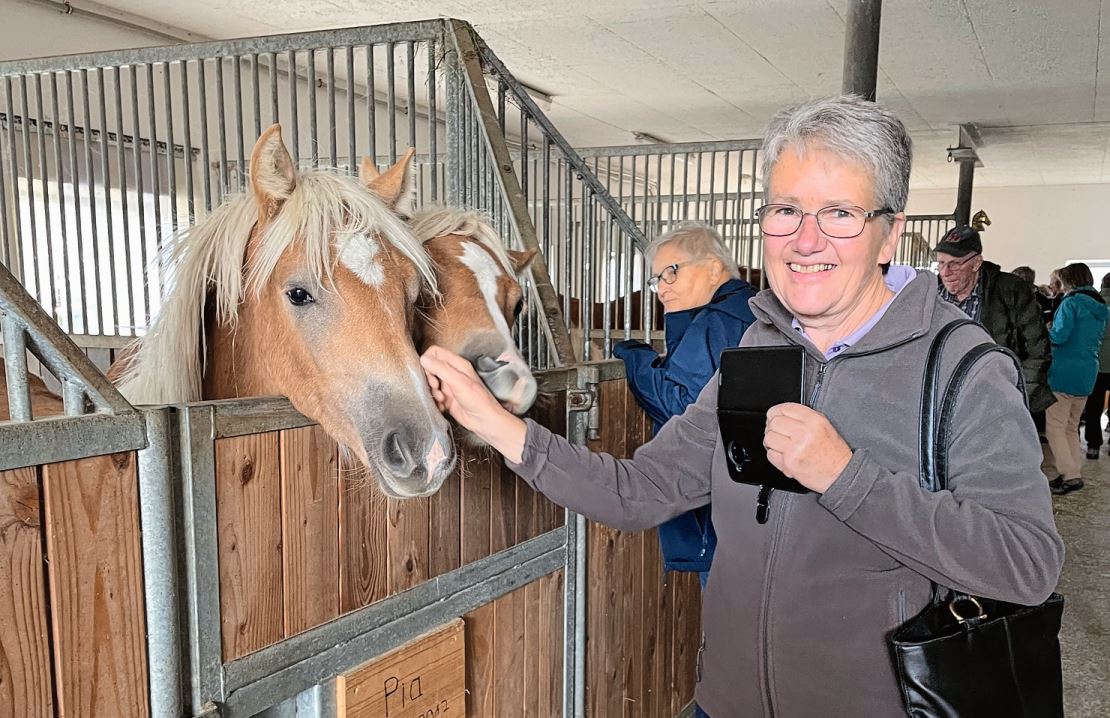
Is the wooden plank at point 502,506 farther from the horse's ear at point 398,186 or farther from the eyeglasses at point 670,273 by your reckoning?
the eyeglasses at point 670,273

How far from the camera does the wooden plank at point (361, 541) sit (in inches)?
49.0

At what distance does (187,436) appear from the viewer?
0.99 meters

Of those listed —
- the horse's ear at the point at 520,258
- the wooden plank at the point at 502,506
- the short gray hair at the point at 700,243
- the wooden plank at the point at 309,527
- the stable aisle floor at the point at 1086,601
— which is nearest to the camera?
the wooden plank at the point at 309,527

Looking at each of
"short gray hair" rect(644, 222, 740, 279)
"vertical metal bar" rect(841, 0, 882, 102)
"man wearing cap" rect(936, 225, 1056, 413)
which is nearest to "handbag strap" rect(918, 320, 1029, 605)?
"short gray hair" rect(644, 222, 740, 279)

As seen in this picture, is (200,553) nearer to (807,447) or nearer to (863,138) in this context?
(807,447)

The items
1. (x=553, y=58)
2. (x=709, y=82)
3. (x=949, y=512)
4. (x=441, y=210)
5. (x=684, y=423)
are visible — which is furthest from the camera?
(x=709, y=82)

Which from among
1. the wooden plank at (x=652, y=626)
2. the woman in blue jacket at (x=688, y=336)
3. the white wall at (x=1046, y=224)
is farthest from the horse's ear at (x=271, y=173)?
the white wall at (x=1046, y=224)

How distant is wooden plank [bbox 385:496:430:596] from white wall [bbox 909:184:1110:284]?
13420mm

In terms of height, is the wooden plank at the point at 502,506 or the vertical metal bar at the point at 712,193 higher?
the vertical metal bar at the point at 712,193

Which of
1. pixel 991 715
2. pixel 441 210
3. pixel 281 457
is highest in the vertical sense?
pixel 441 210

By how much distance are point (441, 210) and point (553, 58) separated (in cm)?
460

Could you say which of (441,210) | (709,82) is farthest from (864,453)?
(709,82)

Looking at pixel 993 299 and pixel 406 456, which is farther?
pixel 993 299

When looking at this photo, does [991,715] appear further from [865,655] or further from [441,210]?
[441,210]
